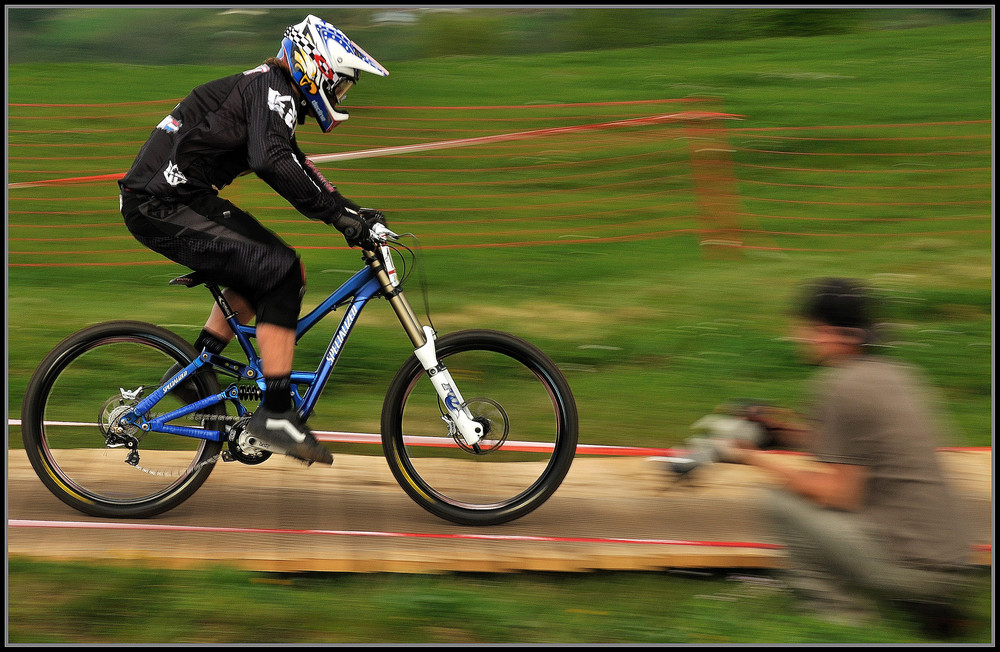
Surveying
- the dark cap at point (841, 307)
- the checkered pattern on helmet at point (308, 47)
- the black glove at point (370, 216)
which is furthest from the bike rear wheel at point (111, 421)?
the dark cap at point (841, 307)

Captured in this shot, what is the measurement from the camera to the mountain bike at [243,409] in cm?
450

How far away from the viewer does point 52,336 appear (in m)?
7.38

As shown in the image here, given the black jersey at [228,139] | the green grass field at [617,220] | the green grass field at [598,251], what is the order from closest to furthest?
the green grass field at [598,251], the black jersey at [228,139], the green grass field at [617,220]

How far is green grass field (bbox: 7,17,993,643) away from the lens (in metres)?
4.04

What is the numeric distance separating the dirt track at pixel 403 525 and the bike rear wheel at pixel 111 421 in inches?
5.5

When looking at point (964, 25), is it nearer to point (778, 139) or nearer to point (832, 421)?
point (778, 139)

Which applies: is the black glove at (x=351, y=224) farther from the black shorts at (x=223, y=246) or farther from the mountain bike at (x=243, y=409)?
the black shorts at (x=223, y=246)

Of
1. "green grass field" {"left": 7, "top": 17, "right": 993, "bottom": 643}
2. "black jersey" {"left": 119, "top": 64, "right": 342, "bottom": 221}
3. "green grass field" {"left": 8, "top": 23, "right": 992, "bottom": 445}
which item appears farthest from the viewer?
"green grass field" {"left": 8, "top": 23, "right": 992, "bottom": 445}

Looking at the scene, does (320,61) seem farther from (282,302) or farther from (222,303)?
(222,303)

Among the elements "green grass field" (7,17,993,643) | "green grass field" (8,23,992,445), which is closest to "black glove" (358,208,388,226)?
"green grass field" (7,17,993,643)

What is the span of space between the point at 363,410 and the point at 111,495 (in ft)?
5.95

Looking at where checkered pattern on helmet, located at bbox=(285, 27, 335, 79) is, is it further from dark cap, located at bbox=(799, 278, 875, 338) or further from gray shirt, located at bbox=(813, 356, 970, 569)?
gray shirt, located at bbox=(813, 356, 970, 569)

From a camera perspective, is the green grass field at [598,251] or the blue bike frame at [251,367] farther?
the blue bike frame at [251,367]

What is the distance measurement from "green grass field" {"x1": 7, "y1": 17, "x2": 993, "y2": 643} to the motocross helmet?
215 cm
